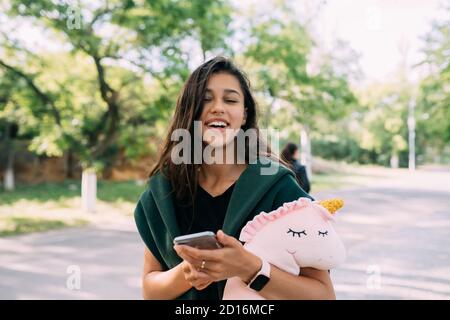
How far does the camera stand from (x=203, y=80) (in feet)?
3.35

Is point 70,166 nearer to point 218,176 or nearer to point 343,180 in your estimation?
point 343,180

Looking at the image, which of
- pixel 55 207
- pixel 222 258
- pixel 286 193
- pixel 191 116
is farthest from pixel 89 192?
pixel 222 258

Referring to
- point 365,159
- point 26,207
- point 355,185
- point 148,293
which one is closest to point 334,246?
point 148,293

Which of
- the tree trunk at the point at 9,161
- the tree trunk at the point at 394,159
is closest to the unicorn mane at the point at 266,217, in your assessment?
the tree trunk at the point at 394,159

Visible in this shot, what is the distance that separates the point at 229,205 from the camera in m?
0.98

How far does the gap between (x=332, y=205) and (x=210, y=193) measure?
30 cm

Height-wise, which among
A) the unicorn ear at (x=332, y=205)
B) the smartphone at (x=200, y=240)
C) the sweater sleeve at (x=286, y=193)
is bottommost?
the smartphone at (x=200, y=240)

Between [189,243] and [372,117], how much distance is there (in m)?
7.69

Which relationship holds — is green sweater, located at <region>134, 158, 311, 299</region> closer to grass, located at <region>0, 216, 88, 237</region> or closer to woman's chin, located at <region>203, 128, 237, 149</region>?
woman's chin, located at <region>203, 128, 237, 149</region>

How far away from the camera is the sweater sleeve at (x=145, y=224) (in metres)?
1.07

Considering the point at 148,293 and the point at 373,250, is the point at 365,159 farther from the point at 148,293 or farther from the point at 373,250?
the point at 148,293

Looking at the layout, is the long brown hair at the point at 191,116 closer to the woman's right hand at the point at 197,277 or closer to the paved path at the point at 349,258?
the woman's right hand at the point at 197,277

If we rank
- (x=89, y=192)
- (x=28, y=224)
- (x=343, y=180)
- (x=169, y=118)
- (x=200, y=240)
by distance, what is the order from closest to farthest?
1. (x=200, y=240)
2. (x=169, y=118)
3. (x=28, y=224)
4. (x=89, y=192)
5. (x=343, y=180)

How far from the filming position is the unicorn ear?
912 millimetres
